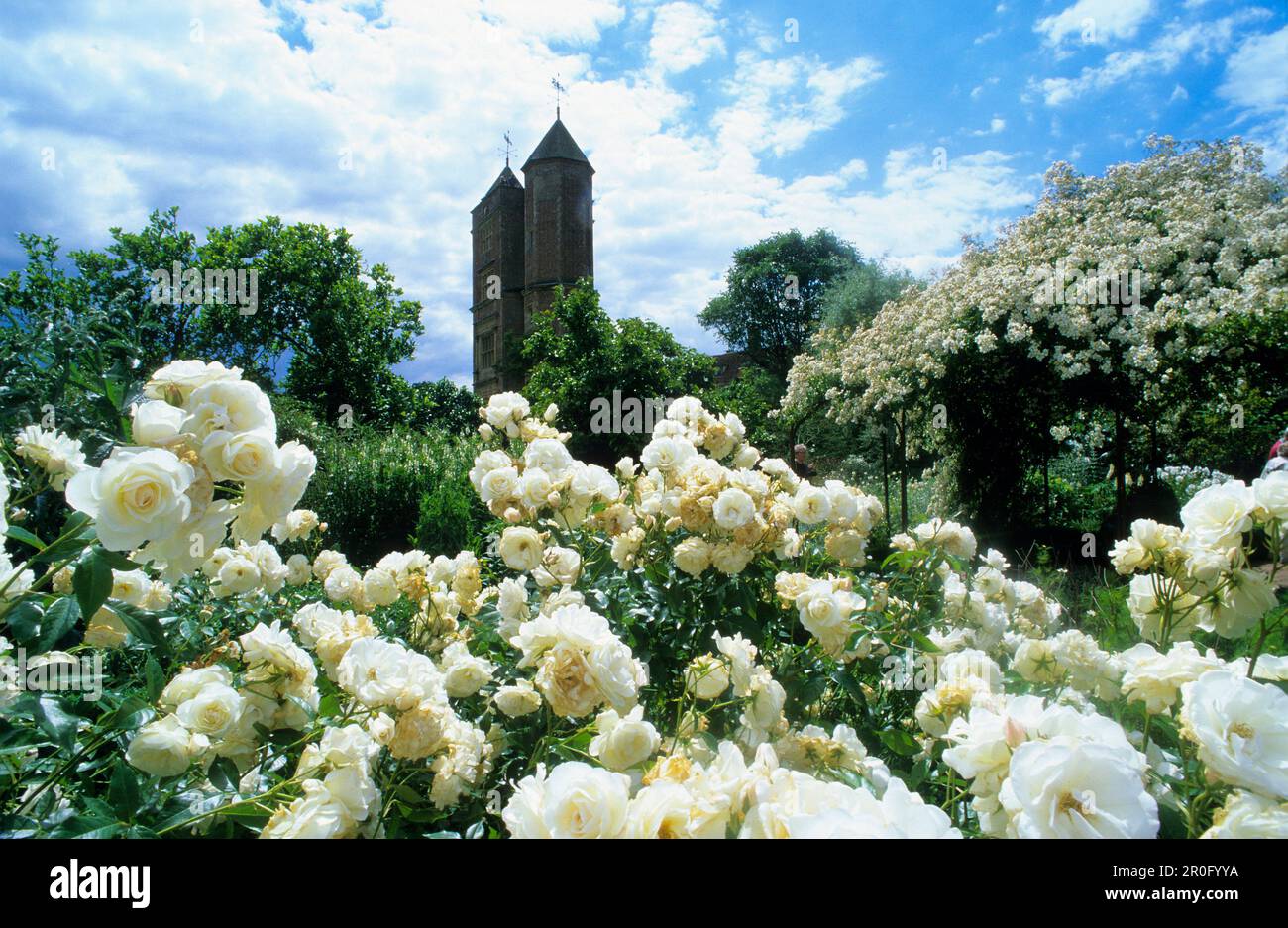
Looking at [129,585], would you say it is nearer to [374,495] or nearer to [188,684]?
[188,684]

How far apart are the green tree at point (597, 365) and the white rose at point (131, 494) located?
16325 mm

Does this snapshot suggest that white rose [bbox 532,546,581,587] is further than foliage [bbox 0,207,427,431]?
No

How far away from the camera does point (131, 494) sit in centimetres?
85

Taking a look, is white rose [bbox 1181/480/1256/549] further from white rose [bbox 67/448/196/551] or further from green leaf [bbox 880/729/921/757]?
white rose [bbox 67/448/196/551]

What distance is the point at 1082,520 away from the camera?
Result: 39.2 ft

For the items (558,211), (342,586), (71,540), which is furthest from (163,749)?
(558,211)

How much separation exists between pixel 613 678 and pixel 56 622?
0.87 m

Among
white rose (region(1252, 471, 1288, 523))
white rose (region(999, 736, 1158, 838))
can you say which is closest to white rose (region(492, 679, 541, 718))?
white rose (region(999, 736, 1158, 838))

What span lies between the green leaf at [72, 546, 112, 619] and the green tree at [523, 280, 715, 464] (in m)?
16.3

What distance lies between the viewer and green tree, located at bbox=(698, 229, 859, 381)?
37.7 m

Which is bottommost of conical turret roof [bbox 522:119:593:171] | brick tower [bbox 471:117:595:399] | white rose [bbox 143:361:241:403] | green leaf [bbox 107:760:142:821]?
green leaf [bbox 107:760:142:821]

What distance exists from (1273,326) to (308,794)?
10991 millimetres

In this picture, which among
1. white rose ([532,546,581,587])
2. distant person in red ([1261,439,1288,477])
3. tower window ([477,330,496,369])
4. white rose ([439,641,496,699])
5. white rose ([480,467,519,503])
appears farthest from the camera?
tower window ([477,330,496,369])
